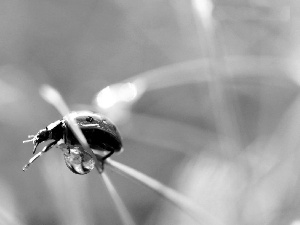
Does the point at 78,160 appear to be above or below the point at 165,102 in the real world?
above

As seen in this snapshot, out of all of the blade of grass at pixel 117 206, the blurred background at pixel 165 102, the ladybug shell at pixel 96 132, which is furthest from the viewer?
the blurred background at pixel 165 102

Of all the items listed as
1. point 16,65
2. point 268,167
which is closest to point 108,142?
point 268,167

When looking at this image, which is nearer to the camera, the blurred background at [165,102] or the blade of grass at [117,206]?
the blade of grass at [117,206]

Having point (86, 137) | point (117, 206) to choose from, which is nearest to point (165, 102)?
point (117, 206)

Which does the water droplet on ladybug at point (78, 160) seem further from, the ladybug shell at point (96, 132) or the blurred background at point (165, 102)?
the blurred background at point (165, 102)

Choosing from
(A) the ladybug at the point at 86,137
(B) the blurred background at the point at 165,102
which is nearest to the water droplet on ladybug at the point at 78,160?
(A) the ladybug at the point at 86,137

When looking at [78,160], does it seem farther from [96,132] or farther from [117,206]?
[117,206]

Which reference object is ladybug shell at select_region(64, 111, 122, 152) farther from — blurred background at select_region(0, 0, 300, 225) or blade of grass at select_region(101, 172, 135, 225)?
blurred background at select_region(0, 0, 300, 225)

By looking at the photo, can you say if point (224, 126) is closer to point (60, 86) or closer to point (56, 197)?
point (56, 197)
